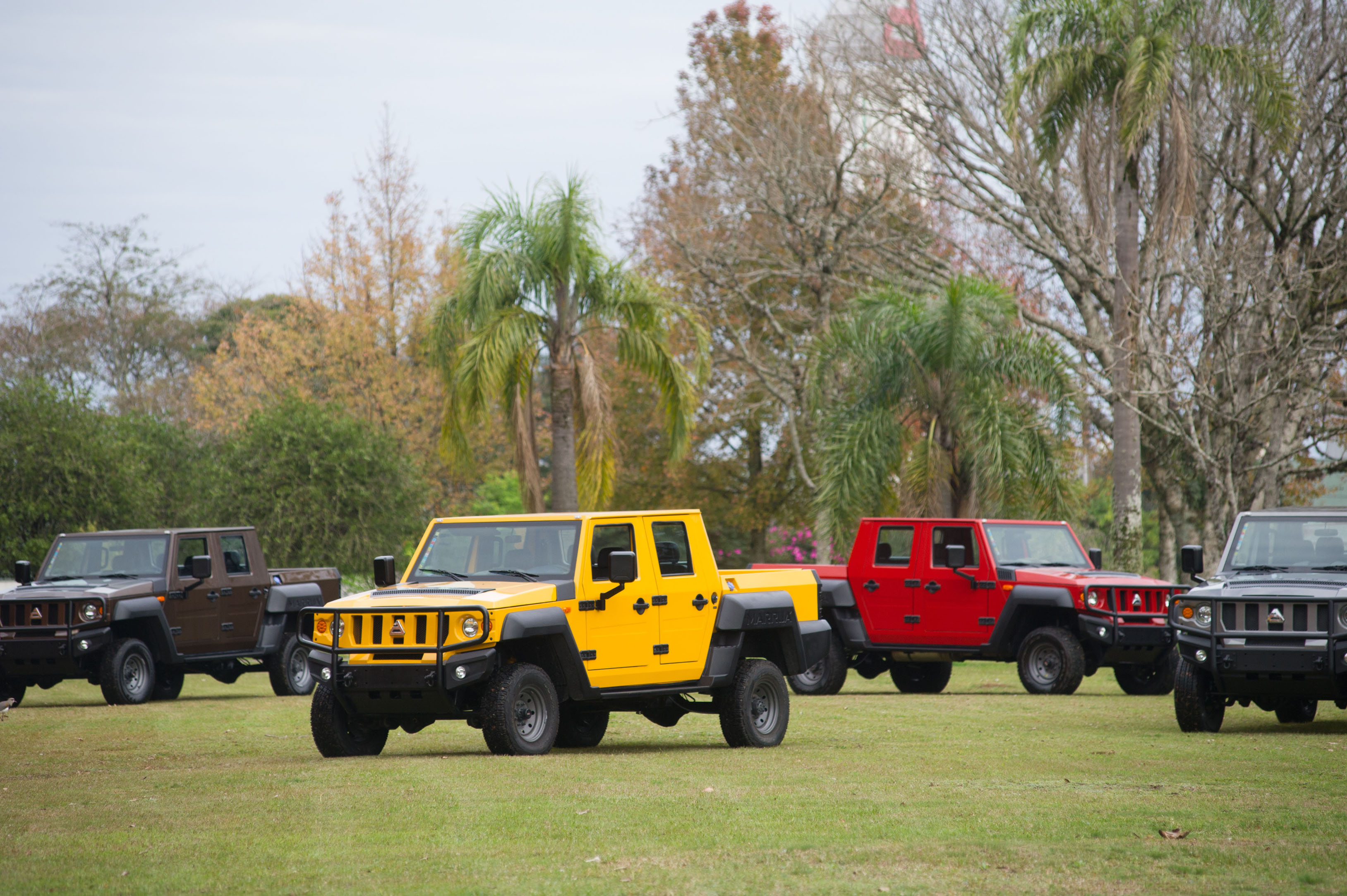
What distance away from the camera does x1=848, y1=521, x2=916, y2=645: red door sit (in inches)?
731

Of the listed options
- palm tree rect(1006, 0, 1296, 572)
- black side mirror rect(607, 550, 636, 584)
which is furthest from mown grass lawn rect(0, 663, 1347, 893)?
palm tree rect(1006, 0, 1296, 572)

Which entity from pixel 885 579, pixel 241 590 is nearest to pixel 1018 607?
pixel 885 579

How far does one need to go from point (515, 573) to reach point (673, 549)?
4.36 feet

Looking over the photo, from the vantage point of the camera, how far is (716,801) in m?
9.05

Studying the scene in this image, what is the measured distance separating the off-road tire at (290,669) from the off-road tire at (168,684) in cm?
105

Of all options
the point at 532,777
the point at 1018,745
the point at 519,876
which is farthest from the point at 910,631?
the point at 519,876

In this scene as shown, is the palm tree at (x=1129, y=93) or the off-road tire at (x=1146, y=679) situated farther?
the palm tree at (x=1129, y=93)

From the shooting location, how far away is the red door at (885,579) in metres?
18.6

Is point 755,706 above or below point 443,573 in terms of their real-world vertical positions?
below

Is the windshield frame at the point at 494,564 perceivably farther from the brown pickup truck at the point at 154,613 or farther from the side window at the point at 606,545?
the brown pickup truck at the point at 154,613

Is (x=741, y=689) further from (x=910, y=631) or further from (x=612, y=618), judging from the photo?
(x=910, y=631)

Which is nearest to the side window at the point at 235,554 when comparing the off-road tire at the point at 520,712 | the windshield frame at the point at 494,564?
the windshield frame at the point at 494,564

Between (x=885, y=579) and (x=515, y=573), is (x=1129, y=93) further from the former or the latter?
(x=515, y=573)

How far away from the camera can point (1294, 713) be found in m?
14.0
